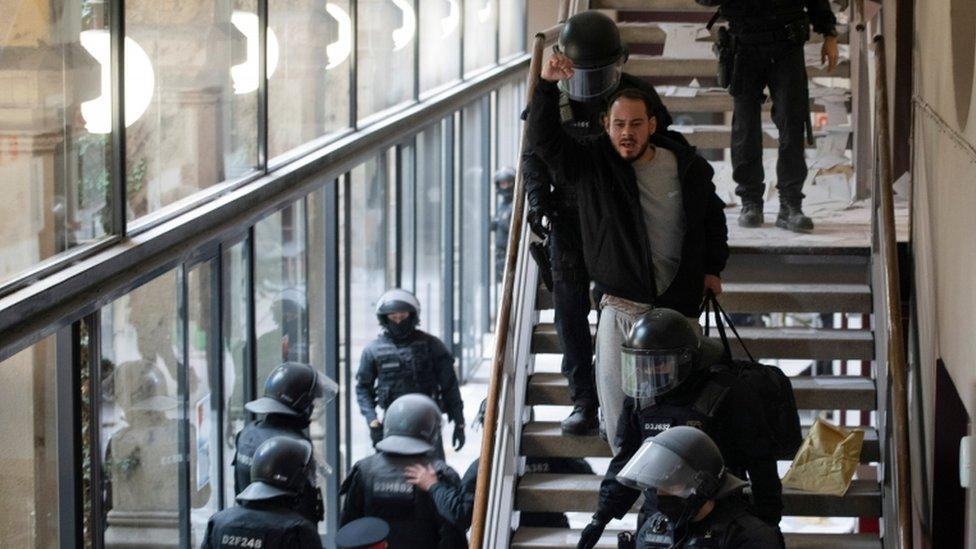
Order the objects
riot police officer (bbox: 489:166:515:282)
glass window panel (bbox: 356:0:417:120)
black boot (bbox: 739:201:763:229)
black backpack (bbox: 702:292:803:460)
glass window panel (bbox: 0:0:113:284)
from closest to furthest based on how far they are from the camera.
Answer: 1. black backpack (bbox: 702:292:803:460)
2. glass window panel (bbox: 0:0:113:284)
3. black boot (bbox: 739:201:763:229)
4. glass window panel (bbox: 356:0:417:120)
5. riot police officer (bbox: 489:166:515:282)

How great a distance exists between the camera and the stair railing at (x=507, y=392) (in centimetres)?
602

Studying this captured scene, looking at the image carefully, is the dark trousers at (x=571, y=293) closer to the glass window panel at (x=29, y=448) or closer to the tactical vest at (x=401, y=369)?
the glass window panel at (x=29, y=448)

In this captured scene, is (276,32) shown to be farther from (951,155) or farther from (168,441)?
(951,155)

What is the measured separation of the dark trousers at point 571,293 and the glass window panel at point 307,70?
3215 millimetres

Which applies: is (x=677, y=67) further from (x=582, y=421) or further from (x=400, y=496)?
(x=582, y=421)

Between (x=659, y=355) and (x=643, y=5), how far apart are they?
5.78 meters

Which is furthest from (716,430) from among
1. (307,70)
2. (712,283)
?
(307,70)

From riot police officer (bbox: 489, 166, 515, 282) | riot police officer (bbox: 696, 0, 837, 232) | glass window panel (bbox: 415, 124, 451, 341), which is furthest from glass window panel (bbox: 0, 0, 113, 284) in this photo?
riot police officer (bbox: 489, 166, 515, 282)

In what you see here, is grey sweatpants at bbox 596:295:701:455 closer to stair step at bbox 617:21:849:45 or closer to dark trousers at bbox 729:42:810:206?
dark trousers at bbox 729:42:810:206

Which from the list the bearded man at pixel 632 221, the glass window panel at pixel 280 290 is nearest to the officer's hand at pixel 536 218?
the bearded man at pixel 632 221

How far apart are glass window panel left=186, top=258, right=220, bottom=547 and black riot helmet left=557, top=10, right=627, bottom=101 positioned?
7.85ft

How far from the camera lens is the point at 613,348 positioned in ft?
19.9

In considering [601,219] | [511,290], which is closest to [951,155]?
[601,219]

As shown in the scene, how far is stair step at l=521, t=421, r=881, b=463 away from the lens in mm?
6711
